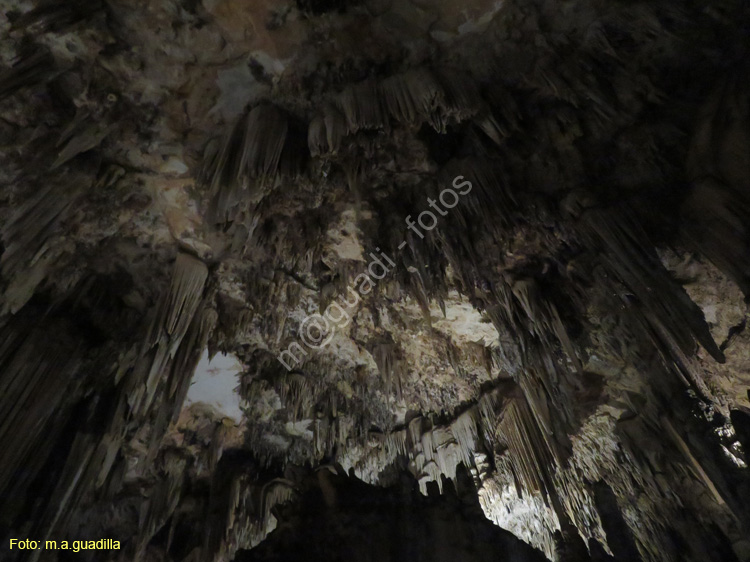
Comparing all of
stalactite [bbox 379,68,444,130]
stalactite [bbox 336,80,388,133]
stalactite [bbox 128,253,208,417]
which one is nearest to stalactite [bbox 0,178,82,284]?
stalactite [bbox 128,253,208,417]

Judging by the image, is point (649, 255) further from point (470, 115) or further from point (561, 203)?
point (470, 115)

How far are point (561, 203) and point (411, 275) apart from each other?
1.51m

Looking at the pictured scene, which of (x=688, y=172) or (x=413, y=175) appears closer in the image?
(x=688, y=172)

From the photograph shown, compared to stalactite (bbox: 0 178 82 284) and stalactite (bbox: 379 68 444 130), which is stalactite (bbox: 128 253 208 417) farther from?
stalactite (bbox: 379 68 444 130)

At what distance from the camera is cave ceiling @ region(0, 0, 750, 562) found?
2.98 metres

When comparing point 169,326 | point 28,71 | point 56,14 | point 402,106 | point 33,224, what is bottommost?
point 169,326

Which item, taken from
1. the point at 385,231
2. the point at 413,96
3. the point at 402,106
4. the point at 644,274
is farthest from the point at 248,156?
the point at 644,274

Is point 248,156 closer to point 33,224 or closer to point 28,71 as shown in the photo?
point 28,71

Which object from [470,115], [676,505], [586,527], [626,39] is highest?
[626,39]

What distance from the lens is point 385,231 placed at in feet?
13.5

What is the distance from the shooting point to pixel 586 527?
603cm

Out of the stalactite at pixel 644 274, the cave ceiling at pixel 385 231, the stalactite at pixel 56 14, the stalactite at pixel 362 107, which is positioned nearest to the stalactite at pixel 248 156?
the cave ceiling at pixel 385 231

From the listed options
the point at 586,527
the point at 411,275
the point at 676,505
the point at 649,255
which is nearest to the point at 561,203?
the point at 649,255

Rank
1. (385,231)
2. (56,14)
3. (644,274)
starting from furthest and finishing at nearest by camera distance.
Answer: (385,231)
(644,274)
(56,14)
